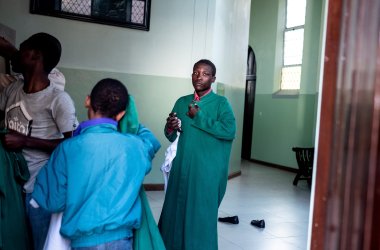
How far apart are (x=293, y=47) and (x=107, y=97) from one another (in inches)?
309

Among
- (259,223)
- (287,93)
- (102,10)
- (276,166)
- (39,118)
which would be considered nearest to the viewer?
(39,118)

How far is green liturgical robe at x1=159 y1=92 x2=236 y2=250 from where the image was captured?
2.87m

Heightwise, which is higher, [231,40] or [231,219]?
[231,40]

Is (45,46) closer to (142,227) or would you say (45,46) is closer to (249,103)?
(142,227)

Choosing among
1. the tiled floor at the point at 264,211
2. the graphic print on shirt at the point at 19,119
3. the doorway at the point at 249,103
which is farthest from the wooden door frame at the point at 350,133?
the doorway at the point at 249,103

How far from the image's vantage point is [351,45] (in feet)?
2.78

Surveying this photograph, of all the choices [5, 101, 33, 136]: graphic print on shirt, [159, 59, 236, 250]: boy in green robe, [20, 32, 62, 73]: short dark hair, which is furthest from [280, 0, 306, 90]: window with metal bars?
[5, 101, 33, 136]: graphic print on shirt

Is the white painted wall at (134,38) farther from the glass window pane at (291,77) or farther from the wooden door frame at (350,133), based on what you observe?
the wooden door frame at (350,133)

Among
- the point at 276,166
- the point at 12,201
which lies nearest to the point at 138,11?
the point at 12,201

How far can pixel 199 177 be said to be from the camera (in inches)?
113

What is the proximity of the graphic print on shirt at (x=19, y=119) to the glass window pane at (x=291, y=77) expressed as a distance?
7502 mm

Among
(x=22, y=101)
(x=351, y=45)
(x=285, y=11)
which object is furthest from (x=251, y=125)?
(x=351, y=45)

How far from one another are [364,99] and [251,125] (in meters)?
9.20

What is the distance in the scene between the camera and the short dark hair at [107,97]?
1.53 metres
